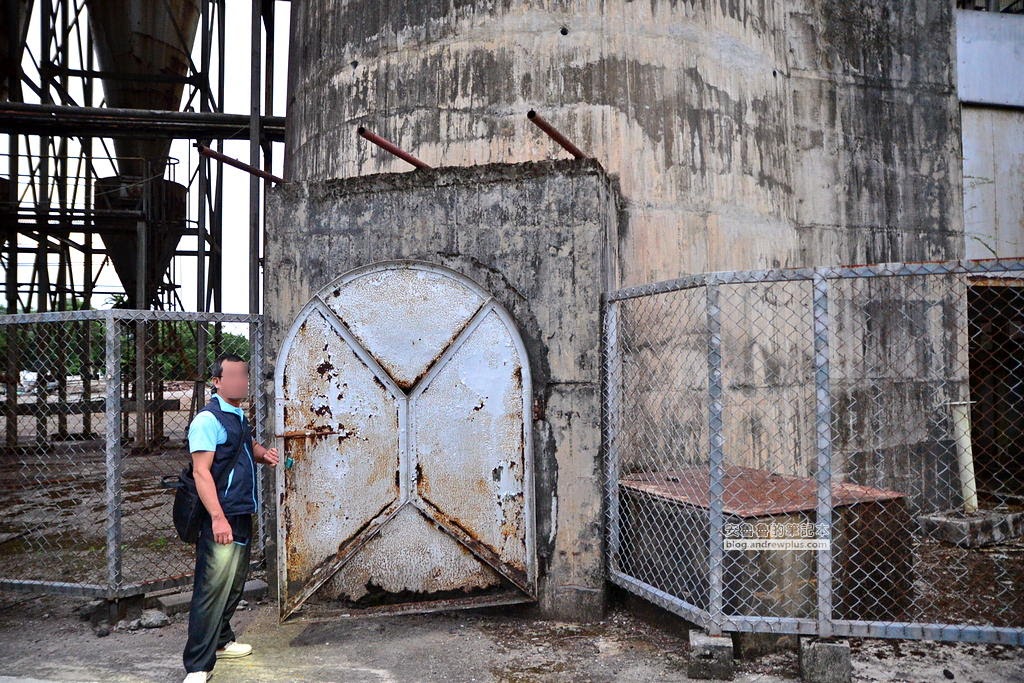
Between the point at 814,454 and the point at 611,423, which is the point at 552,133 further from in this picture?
the point at 814,454

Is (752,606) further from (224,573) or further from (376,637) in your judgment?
(224,573)

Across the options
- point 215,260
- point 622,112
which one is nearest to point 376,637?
point 622,112

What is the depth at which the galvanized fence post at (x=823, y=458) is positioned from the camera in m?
4.15

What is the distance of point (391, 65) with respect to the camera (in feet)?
22.9

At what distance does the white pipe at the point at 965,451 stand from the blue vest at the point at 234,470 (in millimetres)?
7210

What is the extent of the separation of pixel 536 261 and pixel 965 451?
581 cm

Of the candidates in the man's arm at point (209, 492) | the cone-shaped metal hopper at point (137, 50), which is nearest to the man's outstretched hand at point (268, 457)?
the man's arm at point (209, 492)

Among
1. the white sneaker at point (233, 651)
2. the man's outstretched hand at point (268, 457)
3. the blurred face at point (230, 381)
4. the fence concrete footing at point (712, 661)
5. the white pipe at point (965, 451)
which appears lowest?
the white sneaker at point (233, 651)

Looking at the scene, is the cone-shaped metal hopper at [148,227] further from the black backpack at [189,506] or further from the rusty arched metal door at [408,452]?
the black backpack at [189,506]

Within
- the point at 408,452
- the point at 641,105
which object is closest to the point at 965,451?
the point at 641,105

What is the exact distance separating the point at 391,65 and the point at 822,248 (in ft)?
15.3

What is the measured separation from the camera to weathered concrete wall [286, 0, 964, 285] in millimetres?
6574

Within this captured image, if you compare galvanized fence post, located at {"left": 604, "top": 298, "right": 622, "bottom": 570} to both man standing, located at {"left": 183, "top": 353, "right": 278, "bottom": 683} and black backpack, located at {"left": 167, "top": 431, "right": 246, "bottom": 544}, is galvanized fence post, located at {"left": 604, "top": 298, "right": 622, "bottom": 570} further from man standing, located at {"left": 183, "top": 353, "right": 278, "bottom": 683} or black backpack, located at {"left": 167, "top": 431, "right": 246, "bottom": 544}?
black backpack, located at {"left": 167, "top": 431, "right": 246, "bottom": 544}

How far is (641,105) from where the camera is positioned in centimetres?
661
